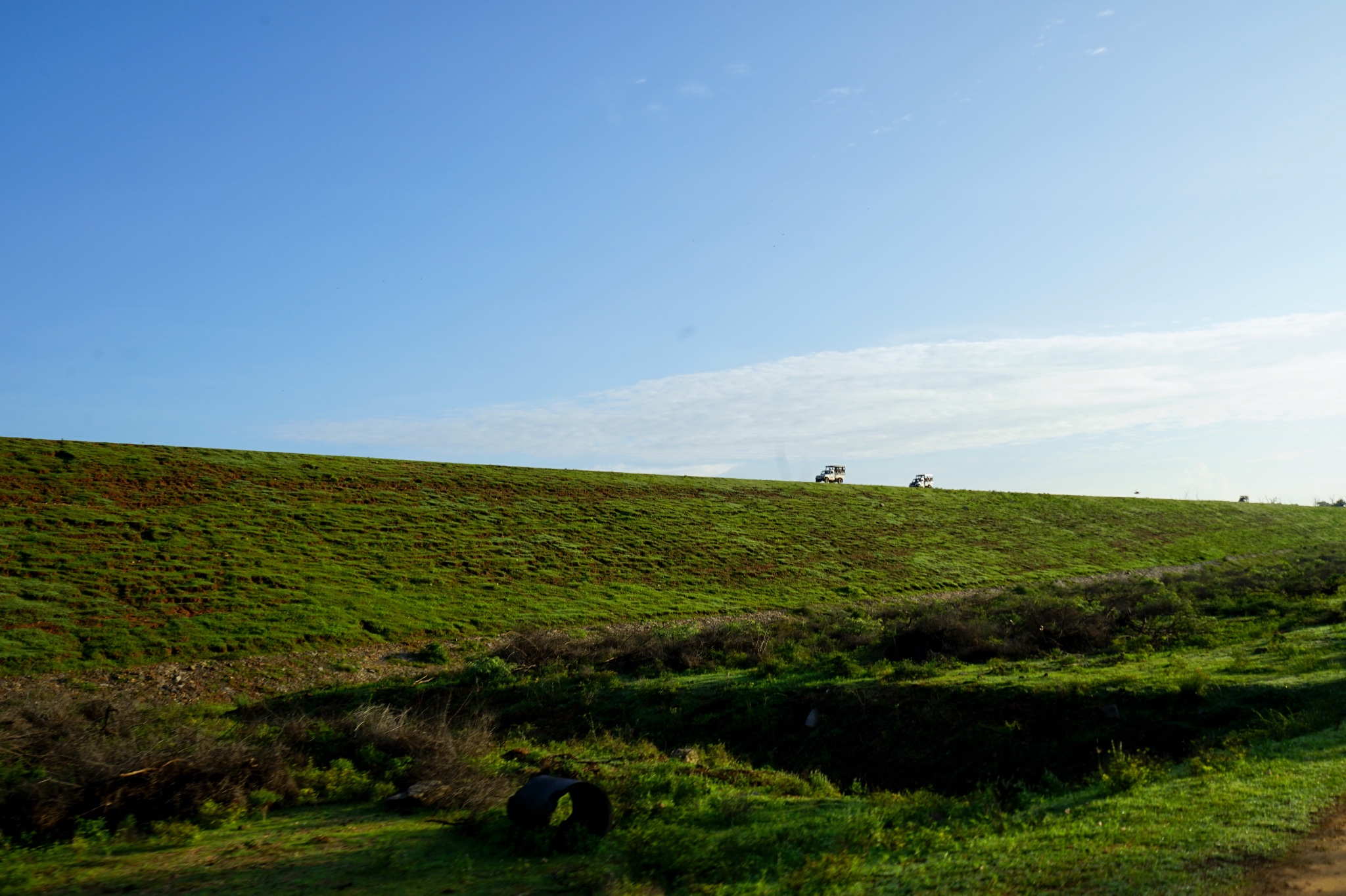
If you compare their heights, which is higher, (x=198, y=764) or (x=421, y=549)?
(x=421, y=549)

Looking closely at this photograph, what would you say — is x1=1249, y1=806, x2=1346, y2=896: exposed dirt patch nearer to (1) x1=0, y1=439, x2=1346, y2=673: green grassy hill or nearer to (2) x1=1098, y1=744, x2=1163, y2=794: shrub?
(2) x1=1098, y1=744, x2=1163, y2=794: shrub

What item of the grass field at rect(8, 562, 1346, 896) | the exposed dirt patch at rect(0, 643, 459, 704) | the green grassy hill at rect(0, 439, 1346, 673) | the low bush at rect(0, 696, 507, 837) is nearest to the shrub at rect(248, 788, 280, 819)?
the low bush at rect(0, 696, 507, 837)

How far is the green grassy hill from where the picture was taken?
2766 cm

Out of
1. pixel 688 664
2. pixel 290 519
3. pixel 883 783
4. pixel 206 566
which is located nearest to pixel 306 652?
pixel 206 566

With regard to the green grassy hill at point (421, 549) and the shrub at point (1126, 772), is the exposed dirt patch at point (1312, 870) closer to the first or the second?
the shrub at point (1126, 772)

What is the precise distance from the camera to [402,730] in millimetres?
11914

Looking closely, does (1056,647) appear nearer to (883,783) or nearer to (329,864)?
(883,783)

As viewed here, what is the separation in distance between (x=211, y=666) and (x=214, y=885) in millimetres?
20044

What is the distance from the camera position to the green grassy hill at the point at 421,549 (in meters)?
27.7

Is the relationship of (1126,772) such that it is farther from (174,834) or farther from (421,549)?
(421,549)

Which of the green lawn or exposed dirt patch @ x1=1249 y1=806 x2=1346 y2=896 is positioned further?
the green lawn

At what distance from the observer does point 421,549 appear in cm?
3966

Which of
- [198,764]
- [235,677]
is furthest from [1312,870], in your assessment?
[235,677]

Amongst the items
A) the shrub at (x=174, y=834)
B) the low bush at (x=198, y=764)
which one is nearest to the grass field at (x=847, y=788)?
the shrub at (x=174, y=834)
